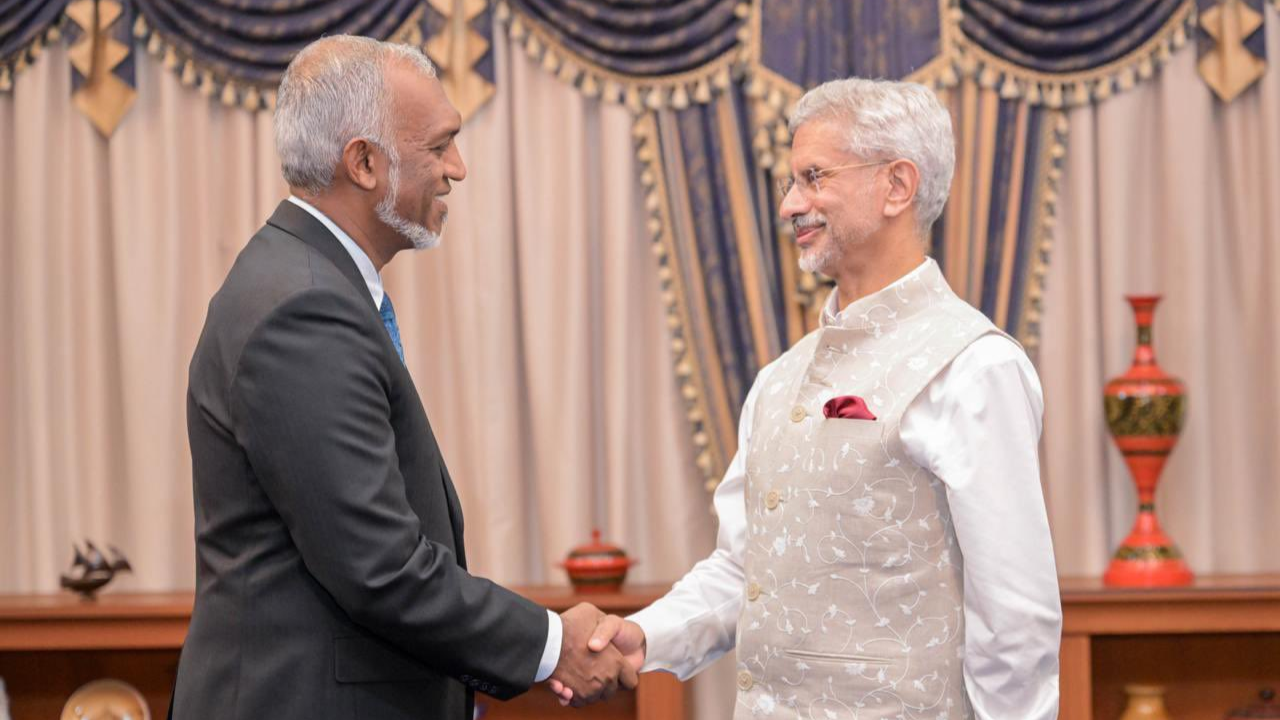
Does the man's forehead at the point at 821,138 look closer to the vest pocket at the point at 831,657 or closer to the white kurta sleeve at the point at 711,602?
the white kurta sleeve at the point at 711,602

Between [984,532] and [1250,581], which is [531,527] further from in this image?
[984,532]

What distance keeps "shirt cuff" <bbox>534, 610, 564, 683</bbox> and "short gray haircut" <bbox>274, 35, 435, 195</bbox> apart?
→ 0.69 m

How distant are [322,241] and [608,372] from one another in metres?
1.79

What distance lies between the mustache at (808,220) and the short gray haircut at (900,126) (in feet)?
0.35

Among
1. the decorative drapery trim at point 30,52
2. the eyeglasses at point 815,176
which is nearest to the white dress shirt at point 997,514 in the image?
the eyeglasses at point 815,176

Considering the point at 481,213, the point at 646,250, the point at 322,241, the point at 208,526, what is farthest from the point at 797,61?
the point at 208,526

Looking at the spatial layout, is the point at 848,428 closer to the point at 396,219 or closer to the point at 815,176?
the point at 815,176

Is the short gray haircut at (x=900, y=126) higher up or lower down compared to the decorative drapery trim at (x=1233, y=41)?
lower down

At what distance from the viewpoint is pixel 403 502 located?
1.82 meters

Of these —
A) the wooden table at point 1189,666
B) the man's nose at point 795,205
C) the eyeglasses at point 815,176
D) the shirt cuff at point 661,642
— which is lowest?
the wooden table at point 1189,666

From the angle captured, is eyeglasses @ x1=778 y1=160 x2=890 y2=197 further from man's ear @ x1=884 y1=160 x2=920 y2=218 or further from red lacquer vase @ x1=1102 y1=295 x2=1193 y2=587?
red lacquer vase @ x1=1102 y1=295 x2=1193 y2=587

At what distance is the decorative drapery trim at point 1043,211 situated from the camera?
357cm

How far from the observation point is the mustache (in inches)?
84.7

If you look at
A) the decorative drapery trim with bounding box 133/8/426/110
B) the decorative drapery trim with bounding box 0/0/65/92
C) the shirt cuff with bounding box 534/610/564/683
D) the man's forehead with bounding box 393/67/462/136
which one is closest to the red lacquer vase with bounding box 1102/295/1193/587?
the shirt cuff with bounding box 534/610/564/683
